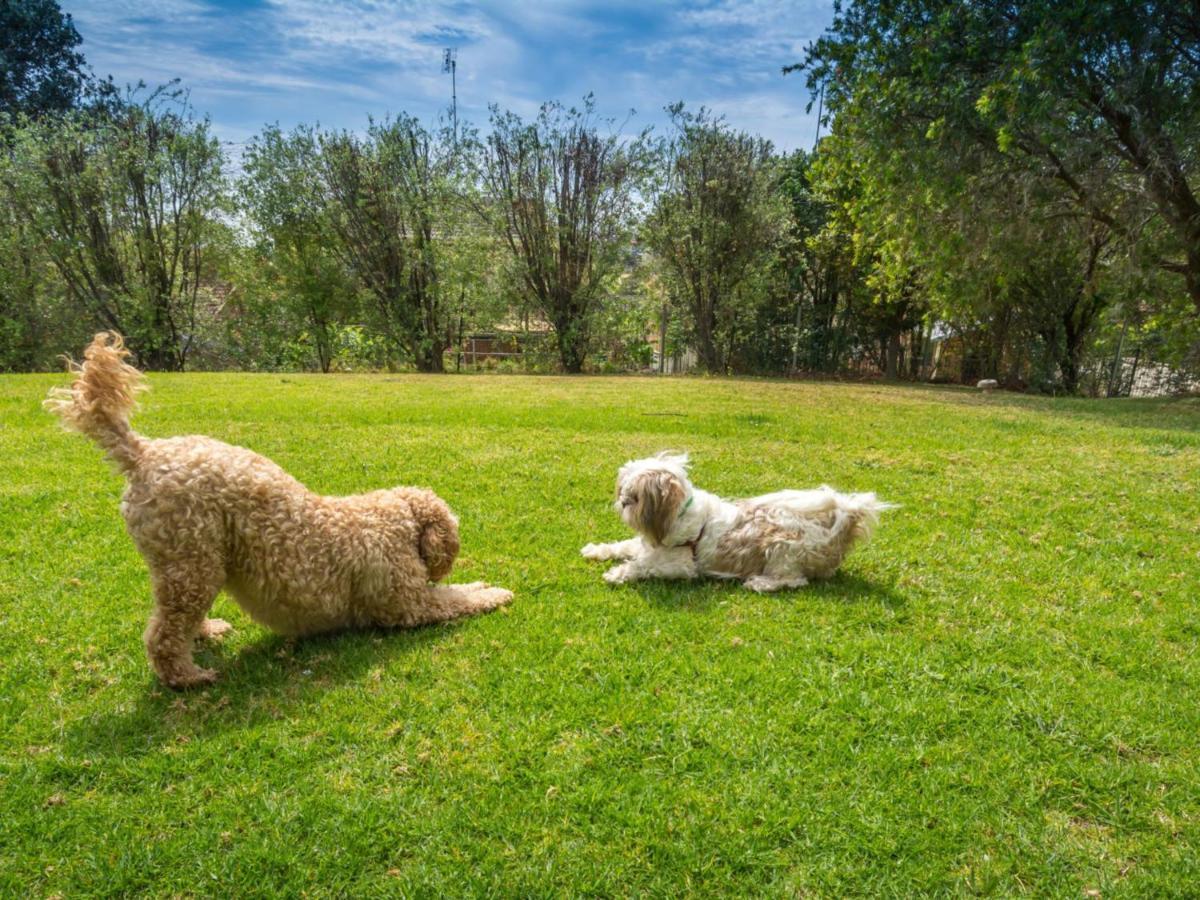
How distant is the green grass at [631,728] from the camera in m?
2.32

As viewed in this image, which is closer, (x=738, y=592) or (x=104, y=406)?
(x=104, y=406)

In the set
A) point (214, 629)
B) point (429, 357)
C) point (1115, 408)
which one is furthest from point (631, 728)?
point (429, 357)

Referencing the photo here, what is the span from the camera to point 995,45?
544 inches

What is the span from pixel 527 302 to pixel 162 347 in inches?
509

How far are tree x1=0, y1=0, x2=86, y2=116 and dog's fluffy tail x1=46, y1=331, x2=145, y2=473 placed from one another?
2855 centimetres

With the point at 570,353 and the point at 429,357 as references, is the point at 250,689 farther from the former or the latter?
the point at 429,357

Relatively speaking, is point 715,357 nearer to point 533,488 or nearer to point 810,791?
point 533,488

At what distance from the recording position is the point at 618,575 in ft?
15.4

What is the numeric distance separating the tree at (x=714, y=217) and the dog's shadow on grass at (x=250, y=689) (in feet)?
72.3

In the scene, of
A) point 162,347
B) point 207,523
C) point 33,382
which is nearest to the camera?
point 207,523

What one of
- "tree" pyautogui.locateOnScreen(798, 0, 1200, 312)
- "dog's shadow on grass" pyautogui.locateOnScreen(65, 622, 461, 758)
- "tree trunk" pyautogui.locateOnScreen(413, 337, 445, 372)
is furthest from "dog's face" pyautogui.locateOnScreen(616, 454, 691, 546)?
"tree trunk" pyautogui.locateOnScreen(413, 337, 445, 372)

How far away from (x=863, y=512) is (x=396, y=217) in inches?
894

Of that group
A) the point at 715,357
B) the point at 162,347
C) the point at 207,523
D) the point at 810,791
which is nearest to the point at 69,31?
the point at 162,347

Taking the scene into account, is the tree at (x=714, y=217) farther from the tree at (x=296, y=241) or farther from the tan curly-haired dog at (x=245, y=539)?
the tan curly-haired dog at (x=245, y=539)
